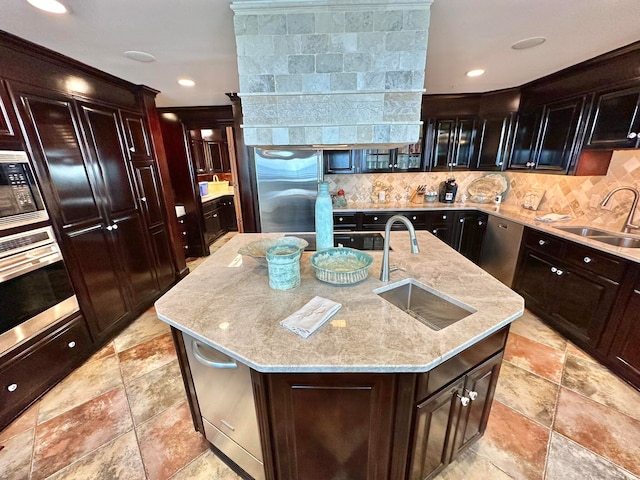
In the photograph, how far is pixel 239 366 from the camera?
1000 mm

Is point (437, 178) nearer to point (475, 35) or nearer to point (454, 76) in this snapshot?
point (454, 76)

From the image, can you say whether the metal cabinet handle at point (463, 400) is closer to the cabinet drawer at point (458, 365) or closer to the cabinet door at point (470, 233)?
the cabinet drawer at point (458, 365)

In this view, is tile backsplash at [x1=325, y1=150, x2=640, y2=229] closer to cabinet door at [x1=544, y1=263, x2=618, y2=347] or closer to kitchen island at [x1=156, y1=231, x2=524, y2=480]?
cabinet door at [x1=544, y1=263, x2=618, y2=347]

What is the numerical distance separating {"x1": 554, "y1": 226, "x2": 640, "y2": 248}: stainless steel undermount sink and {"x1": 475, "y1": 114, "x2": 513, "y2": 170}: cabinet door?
47.8 inches

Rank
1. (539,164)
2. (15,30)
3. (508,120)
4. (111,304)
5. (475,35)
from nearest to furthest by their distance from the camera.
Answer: (15,30)
(475,35)
(111,304)
(539,164)
(508,120)

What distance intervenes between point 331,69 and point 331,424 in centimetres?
159

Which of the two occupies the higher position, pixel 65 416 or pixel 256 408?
pixel 256 408

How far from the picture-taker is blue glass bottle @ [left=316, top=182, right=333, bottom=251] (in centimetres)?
154

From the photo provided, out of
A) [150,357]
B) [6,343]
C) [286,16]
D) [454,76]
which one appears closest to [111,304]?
[150,357]

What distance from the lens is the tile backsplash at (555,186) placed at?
90.0 inches

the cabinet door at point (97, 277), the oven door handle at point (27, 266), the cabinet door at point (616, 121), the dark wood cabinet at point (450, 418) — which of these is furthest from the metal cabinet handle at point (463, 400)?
the cabinet door at point (97, 277)

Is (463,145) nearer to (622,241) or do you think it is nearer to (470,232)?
(470,232)

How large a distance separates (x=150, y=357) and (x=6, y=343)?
862mm

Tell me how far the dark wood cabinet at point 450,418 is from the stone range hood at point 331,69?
1.20 m
